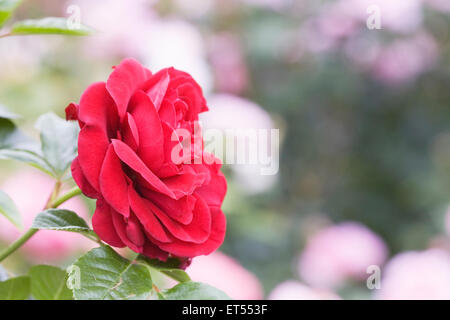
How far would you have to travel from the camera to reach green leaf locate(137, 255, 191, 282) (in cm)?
27

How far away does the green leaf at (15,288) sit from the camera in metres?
0.29

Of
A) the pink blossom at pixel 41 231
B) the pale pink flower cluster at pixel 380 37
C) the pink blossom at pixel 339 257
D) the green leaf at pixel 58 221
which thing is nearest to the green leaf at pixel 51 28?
the green leaf at pixel 58 221

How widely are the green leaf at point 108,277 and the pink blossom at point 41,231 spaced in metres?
0.45

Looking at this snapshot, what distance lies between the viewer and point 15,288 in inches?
11.4

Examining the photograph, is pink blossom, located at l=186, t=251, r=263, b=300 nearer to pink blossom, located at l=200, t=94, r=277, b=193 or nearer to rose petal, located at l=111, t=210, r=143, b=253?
pink blossom, located at l=200, t=94, r=277, b=193

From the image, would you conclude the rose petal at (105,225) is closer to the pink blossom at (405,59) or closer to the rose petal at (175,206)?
the rose petal at (175,206)

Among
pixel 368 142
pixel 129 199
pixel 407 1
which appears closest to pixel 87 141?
pixel 129 199

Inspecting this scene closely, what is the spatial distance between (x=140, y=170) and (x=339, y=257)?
754mm

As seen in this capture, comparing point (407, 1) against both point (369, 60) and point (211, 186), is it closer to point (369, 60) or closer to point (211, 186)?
point (369, 60)

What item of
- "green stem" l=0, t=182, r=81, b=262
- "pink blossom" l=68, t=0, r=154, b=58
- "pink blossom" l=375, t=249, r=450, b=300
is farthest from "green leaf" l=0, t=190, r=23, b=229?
"pink blossom" l=68, t=0, r=154, b=58

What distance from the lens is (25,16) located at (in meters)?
1.04

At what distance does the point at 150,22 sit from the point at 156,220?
810 mm

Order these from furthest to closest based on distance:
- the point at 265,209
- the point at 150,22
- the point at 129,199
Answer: the point at 265,209, the point at 150,22, the point at 129,199

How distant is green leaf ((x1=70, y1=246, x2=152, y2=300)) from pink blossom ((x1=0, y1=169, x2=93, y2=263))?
45cm
